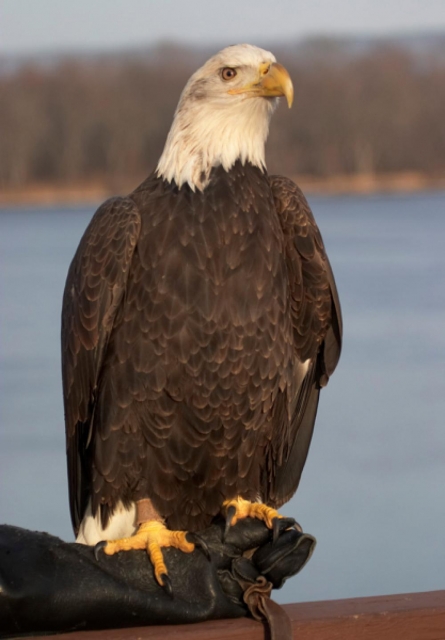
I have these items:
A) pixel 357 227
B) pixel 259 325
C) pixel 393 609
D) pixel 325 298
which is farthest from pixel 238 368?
pixel 357 227

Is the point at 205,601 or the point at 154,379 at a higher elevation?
the point at 154,379

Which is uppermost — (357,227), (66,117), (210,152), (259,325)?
(210,152)

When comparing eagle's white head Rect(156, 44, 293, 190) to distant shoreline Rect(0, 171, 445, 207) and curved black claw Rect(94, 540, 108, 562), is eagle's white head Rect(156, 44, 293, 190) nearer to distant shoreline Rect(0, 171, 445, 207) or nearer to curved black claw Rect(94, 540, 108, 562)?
curved black claw Rect(94, 540, 108, 562)

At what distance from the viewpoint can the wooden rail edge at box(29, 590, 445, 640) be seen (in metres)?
2.88

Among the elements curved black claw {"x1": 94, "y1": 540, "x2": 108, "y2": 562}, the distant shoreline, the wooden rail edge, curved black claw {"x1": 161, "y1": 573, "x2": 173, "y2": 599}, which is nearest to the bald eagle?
curved black claw {"x1": 94, "y1": 540, "x2": 108, "y2": 562}

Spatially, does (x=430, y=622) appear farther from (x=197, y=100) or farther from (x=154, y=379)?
(x=197, y=100)

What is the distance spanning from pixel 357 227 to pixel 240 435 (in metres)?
25.8

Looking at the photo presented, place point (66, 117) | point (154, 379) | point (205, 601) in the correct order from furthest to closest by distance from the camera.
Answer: point (66, 117), point (154, 379), point (205, 601)

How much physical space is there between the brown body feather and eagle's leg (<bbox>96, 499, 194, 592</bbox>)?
0.05 meters

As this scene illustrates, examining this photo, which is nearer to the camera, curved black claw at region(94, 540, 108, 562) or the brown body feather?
curved black claw at region(94, 540, 108, 562)

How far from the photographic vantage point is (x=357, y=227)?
2936 centimetres

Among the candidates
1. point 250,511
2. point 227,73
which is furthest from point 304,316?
point 227,73

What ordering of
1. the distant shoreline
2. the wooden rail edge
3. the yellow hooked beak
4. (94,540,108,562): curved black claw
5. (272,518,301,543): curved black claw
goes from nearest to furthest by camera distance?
the wooden rail edge, (94,540,108,562): curved black claw, (272,518,301,543): curved black claw, the yellow hooked beak, the distant shoreline

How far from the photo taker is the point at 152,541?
3.58 metres
